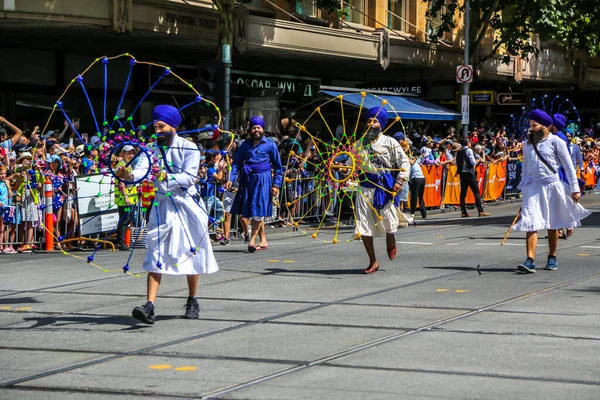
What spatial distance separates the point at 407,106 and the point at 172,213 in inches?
886

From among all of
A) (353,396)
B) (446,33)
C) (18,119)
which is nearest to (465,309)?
(353,396)

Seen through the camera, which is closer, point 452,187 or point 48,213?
point 48,213

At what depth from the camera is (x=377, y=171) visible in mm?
13141

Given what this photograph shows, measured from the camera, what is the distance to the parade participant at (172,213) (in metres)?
9.63

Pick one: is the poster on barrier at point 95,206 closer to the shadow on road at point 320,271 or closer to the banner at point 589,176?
the shadow on road at point 320,271

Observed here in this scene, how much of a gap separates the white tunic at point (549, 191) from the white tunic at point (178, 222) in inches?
189

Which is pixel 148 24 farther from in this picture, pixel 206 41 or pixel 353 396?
pixel 353 396

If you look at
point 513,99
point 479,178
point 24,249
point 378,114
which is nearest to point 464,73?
point 513,99

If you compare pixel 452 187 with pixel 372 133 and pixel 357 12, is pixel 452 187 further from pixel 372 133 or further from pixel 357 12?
pixel 372 133

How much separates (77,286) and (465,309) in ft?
14.6

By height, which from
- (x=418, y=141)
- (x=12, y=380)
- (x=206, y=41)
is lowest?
(x=12, y=380)

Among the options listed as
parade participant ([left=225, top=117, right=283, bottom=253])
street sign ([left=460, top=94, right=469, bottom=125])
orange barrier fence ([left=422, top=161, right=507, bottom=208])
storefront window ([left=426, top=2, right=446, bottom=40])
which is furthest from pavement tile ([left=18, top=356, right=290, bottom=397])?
storefront window ([left=426, top=2, right=446, bottom=40])

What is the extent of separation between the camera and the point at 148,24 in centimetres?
2423

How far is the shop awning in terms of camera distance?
97.5ft
